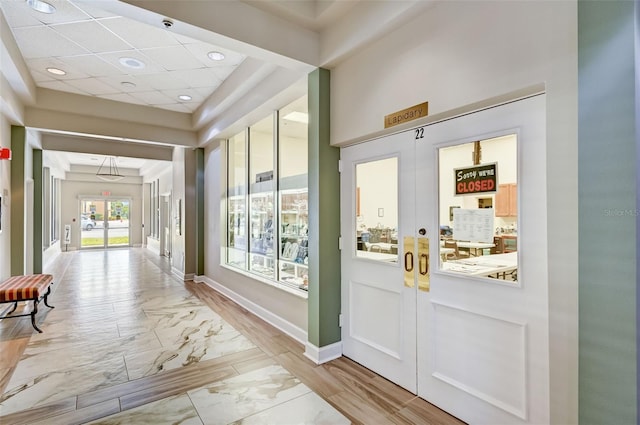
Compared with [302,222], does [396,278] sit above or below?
below

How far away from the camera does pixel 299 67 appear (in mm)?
3240

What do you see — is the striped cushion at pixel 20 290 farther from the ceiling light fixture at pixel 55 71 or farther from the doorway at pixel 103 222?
the doorway at pixel 103 222

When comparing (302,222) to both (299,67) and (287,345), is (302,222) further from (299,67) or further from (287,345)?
(299,67)

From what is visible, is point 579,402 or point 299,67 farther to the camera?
point 299,67

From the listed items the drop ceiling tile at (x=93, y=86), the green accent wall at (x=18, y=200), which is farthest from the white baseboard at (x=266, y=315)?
the drop ceiling tile at (x=93, y=86)

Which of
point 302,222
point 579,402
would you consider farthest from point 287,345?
point 579,402

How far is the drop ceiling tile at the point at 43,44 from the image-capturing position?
342 cm

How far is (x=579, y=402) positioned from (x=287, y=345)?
265 centimetres

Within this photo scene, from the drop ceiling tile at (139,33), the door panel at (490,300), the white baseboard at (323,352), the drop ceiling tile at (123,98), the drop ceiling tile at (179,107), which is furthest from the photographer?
the drop ceiling tile at (179,107)

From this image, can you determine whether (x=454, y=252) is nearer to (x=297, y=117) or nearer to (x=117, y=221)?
(x=297, y=117)

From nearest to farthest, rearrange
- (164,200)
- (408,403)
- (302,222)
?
(408,403) → (302,222) → (164,200)

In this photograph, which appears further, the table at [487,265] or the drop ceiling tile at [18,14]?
the drop ceiling tile at [18,14]

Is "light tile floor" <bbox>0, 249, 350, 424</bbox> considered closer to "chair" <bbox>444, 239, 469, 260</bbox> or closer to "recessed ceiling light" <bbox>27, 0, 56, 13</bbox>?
"chair" <bbox>444, 239, 469, 260</bbox>

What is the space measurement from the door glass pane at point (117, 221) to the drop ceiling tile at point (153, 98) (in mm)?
10515
